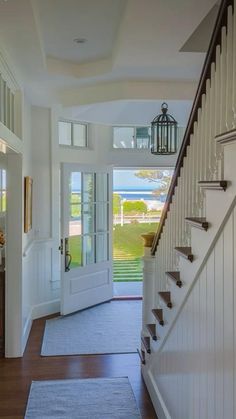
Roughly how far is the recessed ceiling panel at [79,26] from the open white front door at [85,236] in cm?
192

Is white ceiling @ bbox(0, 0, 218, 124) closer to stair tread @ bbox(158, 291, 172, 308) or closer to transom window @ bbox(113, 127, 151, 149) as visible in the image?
transom window @ bbox(113, 127, 151, 149)

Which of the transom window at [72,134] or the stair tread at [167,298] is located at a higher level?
the transom window at [72,134]

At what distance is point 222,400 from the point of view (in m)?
1.80

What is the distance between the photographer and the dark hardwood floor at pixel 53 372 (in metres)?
3.33

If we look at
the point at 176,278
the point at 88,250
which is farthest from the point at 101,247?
the point at 176,278

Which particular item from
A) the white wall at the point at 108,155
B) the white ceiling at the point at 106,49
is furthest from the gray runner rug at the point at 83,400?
the white wall at the point at 108,155

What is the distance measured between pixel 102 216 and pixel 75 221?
1.93 feet

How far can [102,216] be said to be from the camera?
6.36 meters

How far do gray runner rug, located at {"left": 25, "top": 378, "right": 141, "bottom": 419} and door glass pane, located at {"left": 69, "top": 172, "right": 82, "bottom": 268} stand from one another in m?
2.27

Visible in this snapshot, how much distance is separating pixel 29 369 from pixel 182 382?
1956mm

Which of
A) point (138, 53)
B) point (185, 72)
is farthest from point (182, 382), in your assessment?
point (185, 72)

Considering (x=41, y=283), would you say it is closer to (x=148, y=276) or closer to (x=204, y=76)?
(x=148, y=276)

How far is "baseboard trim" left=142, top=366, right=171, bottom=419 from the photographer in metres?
2.94

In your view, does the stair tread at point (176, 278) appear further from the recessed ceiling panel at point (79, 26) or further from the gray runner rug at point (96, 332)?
the gray runner rug at point (96, 332)
